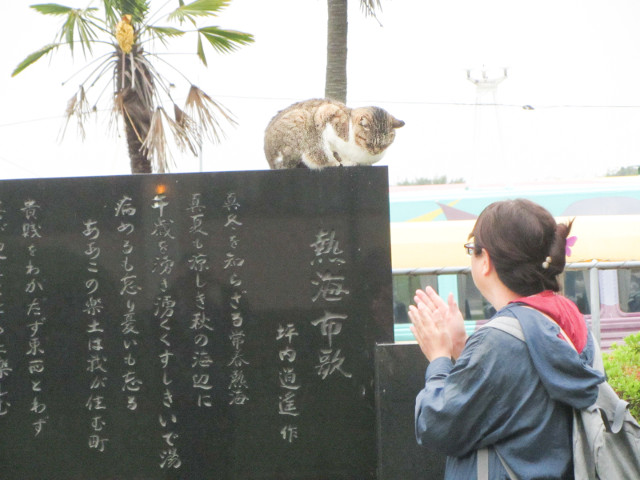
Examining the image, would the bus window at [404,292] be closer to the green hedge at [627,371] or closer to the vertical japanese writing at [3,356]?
the green hedge at [627,371]

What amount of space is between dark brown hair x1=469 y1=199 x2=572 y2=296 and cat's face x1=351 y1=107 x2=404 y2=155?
1516 millimetres

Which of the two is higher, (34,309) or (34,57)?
(34,57)

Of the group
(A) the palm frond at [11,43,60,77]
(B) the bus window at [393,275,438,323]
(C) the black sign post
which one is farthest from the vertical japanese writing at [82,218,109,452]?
(B) the bus window at [393,275,438,323]

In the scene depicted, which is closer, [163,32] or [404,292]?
[163,32]

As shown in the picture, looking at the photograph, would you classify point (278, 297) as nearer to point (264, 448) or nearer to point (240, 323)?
point (240, 323)

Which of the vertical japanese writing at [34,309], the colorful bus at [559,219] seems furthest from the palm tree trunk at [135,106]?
the colorful bus at [559,219]

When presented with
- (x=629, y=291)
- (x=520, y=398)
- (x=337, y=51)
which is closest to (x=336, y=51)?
(x=337, y=51)

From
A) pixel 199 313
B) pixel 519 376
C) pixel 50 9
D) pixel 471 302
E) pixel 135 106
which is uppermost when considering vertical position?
pixel 50 9

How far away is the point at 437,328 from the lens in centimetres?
189

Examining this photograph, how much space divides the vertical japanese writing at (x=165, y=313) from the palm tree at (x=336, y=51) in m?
2.90

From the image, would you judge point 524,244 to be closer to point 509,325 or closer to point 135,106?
point 509,325

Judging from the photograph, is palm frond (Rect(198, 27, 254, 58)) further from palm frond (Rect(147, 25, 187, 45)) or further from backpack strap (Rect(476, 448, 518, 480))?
backpack strap (Rect(476, 448, 518, 480))

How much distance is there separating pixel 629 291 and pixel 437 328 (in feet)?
28.2

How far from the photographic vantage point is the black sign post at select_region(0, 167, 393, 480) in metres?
3.08
